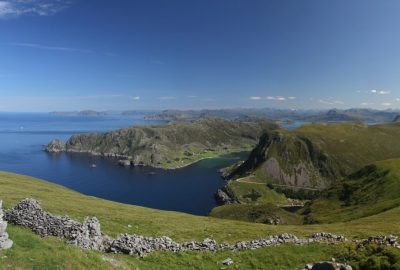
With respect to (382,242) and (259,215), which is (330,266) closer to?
(382,242)

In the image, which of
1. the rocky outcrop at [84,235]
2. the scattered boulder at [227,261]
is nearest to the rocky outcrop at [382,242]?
the rocky outcrop at [84,235]

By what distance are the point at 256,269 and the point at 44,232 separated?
1938 cm

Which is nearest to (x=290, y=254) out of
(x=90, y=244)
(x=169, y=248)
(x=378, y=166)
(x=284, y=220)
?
(x=169, y=248)

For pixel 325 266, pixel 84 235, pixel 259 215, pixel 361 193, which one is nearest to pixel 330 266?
pixel 325 266

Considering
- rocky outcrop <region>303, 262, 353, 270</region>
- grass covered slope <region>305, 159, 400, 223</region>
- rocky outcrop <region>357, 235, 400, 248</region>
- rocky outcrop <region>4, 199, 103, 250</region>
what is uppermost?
rocky outcrop <region>4, 199, 103, 250</region>

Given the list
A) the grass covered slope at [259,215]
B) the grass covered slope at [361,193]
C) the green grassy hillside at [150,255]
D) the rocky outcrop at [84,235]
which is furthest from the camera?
the grass covered slope at [259,215]

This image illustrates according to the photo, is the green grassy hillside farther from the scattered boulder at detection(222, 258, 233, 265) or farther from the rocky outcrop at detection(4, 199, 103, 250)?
the rocky outcrop at detection(4, 199, 103, 250)

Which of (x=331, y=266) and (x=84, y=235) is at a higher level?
(x=84, y=235)

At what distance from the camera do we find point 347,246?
34875 mm

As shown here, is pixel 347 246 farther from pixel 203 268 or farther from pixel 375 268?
pixel 203 268

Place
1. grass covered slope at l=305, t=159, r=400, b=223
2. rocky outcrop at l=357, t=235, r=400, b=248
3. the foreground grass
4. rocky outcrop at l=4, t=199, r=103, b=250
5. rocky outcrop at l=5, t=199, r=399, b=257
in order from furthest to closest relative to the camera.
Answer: grass covered slope at l=305, t=159, r=400, b=223 → rocky outcrop at l=357, t=235, r=400, b=248 → rocky outcrop at l=5, t=199, r=399, b=257 → rocky outcrop at l=4, t=199, r=103, b=250 → the foreground grass

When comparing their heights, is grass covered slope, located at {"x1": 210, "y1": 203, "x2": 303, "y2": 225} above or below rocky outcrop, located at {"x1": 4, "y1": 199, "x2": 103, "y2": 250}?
below

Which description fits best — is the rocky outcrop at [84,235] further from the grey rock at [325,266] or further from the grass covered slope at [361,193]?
the grass covered slope at [361,193]


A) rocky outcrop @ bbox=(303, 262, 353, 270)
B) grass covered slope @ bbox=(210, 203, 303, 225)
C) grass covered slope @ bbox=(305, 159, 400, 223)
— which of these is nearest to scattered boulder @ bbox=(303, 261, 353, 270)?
rocky outcrop @ bbox=(303, 262, 353, 270)
